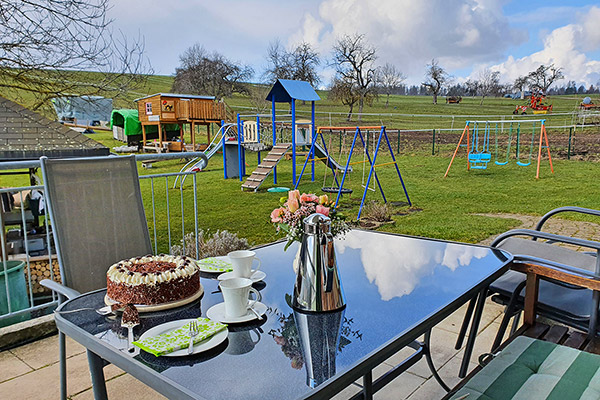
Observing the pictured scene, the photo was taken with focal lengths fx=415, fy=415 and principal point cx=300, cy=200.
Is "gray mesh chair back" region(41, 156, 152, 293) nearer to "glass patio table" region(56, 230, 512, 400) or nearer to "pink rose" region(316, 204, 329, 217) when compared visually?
"glass patio table" region(56, 230, 512, 400)

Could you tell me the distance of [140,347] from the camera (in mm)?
996

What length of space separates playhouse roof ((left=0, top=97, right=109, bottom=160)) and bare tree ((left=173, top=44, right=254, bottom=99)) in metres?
24.3

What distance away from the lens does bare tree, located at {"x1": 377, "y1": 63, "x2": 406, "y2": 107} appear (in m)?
29.4

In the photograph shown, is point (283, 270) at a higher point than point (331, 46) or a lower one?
lower

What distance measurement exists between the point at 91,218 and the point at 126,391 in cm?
82

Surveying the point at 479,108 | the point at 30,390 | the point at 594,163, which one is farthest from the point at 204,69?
the point at 30,390

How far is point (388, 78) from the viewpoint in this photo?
31.6 m

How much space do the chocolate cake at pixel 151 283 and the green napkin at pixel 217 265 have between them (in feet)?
0.82

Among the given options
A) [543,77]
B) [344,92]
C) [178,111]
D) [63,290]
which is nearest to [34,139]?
[63,290]

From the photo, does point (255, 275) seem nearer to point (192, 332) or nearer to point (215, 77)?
point (192, 332)

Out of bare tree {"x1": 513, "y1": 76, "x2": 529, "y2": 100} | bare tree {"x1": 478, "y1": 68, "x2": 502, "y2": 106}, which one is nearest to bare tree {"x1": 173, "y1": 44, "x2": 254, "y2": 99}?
bare tree {"x1": 478, "y1": 68, "x2": 502, "y2": 106}

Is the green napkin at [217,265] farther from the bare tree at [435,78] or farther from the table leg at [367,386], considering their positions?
the bare tree at [435,78]

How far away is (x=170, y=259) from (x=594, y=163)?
1302 cm

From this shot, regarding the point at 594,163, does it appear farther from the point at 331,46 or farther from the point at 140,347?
the point at 331,46
